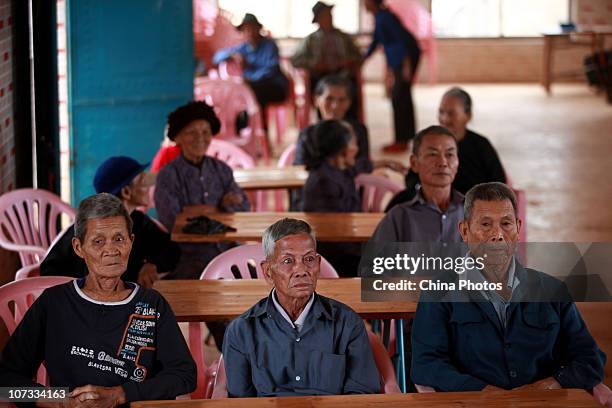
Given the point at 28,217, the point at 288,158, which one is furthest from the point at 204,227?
the point at 288,158

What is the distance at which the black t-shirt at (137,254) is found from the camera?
14.2ft

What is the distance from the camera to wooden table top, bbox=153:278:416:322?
13.1 feet

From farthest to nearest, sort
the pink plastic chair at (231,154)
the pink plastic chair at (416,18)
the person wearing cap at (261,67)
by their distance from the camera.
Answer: the pink plastic chair at (416,18) < the person wearing cap at (261,67) < the pink plastic chair at (231,154)

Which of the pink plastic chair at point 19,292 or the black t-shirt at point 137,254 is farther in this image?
the black t-shirt at point 137,254

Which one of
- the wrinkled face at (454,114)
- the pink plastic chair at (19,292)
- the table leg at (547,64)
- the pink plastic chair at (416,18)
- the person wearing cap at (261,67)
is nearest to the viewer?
the pink plastic chair at (19,292)

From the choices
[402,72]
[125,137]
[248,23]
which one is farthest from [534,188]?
[125,137]

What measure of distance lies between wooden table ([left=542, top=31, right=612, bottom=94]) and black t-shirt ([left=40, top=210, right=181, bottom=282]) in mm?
10865

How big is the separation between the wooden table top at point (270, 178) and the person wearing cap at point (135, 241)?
134 centimetres

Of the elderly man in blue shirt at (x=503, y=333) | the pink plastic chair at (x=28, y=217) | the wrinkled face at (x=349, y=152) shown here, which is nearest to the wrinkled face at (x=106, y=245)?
the elderly man in blue shirt at (x=503, y=333)

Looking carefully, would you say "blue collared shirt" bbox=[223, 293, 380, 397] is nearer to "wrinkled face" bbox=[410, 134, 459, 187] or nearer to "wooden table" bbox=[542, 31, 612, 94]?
"wrinkled face" bbox=[410, 134, 459, 187]

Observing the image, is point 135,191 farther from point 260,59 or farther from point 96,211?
point 260,59

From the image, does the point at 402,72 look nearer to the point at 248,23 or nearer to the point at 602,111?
the point at 248,23

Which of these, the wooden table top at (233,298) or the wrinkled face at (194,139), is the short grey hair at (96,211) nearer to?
the wooden table top at (233,298)

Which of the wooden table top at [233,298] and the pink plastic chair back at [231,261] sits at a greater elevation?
the pink plastic chair back at [231,261]
